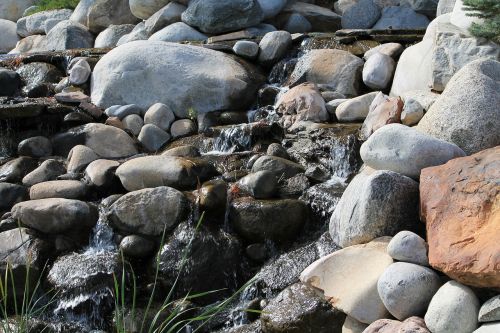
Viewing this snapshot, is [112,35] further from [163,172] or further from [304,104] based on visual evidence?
[163,172]

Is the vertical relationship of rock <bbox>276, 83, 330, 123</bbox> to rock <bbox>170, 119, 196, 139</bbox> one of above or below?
above

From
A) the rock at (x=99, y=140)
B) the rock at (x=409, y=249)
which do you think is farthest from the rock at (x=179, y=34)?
the rock at (x=409, y=249)

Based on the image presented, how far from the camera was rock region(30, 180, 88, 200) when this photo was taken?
6.69 metres

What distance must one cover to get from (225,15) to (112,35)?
7.72 feet

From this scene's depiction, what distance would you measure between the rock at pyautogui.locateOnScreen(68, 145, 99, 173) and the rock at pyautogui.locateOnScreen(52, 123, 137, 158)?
245mm

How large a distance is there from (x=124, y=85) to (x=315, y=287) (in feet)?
15.8

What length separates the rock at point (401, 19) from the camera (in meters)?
11.4

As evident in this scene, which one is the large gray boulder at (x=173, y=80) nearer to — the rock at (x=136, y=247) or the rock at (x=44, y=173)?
the rock at (x=44, y=173)

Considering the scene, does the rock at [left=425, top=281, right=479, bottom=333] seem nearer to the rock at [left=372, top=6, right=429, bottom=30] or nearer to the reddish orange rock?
the reddish orange rock

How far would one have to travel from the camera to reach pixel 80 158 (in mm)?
7477

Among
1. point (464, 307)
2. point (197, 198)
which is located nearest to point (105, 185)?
point (197, 198)

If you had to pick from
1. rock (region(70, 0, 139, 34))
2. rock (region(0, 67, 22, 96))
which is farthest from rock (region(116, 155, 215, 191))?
rock (region(70, 0, 139, 34))

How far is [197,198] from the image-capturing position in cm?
621

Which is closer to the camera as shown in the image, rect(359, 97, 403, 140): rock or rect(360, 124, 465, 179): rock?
rect(360, 124, 465, 179): rock
